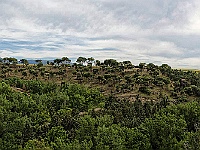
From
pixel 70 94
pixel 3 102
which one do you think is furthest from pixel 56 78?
pixel 3 102

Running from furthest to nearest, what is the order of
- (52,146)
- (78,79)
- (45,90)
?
(78,79)
(45,90)
(52,146)

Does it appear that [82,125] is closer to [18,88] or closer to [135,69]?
[18,88]

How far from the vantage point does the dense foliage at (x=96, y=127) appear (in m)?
67.3

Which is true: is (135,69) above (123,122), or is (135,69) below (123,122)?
above

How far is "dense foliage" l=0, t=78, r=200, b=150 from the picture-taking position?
67.3 m

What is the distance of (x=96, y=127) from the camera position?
3211 inches

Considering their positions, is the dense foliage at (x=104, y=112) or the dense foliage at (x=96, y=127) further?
the dense foliage at (x=104, y=112)

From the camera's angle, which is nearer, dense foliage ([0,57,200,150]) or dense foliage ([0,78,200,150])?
dense foliage ([0,78,200,150])

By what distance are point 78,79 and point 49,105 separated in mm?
62759

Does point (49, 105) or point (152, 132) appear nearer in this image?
point (152, 132)

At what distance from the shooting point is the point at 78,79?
589 ft

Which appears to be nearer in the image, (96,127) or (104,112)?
(96,127)

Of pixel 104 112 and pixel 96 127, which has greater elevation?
pixel 104 112

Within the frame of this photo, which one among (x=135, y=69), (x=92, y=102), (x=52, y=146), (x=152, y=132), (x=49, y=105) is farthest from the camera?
(x=135, y=69)
